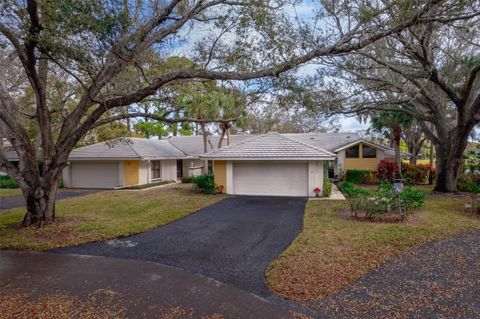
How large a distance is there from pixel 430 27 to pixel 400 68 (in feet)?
15.9

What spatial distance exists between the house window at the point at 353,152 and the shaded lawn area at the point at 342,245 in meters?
12.9

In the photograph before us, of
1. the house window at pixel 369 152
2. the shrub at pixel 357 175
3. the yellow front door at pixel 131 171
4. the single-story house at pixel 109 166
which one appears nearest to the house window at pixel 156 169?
the single-story house at pixel 109 166

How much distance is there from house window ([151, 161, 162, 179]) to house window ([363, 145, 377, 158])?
56.0 ft

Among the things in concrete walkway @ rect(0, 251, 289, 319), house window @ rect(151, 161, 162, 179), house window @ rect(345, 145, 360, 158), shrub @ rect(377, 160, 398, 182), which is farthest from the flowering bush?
house window @ rect(151, 161, 162, 179)

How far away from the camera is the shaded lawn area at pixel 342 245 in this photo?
17.5ft

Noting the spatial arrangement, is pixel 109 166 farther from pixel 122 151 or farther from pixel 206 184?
pixel 206 184

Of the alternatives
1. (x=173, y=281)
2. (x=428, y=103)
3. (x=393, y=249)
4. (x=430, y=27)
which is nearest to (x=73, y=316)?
(x=173, y=281)

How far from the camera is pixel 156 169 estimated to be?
84.1 feet

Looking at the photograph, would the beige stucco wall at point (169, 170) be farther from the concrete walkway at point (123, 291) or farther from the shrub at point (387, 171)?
the concrete walkway at point (123, 291)

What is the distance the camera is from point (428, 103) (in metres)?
16.2

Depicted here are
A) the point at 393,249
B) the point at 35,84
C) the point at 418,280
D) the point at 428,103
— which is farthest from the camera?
the point at 428,103

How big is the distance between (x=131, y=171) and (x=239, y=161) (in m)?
9.40

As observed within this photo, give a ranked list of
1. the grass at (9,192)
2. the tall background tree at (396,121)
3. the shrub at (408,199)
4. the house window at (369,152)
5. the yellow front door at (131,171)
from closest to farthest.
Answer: the shrub at (408,199) → the grass at (9,192) → the tall background tree at (396,121) → the yellow front door at (131,171) → the house window at (369,152)

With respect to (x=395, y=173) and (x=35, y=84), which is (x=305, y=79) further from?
(x=395, y=173)
